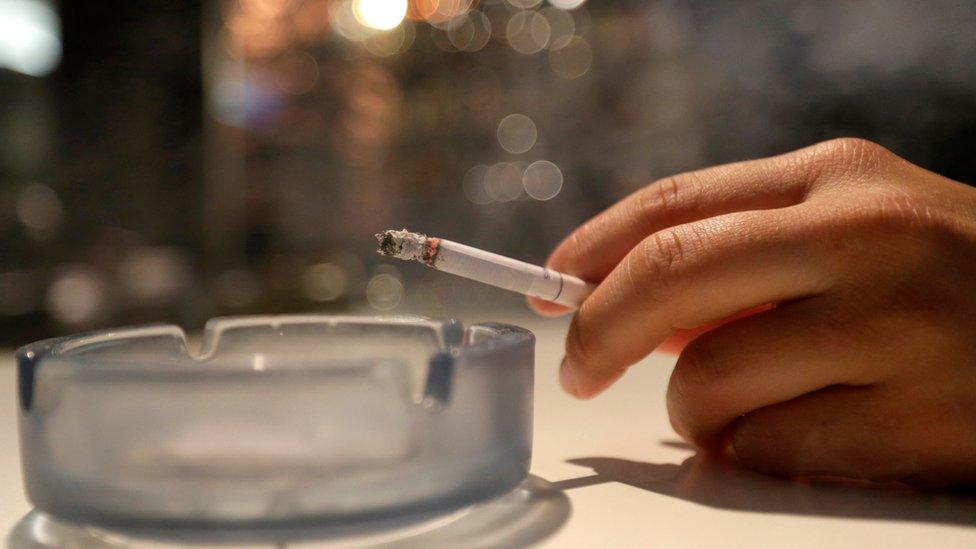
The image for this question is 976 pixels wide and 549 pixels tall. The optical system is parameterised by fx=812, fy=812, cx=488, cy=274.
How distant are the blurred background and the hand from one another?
2.78ft

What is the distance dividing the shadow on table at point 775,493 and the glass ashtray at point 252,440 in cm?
13

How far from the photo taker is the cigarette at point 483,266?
464 mm

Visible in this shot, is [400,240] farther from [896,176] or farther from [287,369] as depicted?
[896,176]

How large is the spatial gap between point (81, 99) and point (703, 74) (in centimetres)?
122

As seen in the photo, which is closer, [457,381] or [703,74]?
[457,381]

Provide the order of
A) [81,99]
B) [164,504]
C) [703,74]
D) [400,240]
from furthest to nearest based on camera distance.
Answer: [81,99] < [703,74] < [400,240] < [164,504]

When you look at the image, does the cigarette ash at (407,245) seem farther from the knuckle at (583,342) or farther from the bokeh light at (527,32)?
the bokeh light at (527,32)

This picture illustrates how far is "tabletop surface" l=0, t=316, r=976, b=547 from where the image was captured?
1.23 ft

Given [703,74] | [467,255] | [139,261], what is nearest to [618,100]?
[703,74]

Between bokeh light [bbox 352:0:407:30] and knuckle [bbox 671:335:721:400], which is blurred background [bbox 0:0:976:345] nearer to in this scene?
bokeh light [bbox 352:0:407:30]

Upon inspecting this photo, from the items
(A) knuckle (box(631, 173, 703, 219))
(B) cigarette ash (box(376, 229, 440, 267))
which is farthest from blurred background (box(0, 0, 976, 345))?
(B) cigarette ash (box(376, 229, 440, 267))

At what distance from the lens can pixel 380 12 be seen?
A: 178 cm

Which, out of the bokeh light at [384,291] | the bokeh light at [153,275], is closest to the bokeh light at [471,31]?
the bokeh light at [384,291]

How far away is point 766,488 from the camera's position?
1.51 feet
